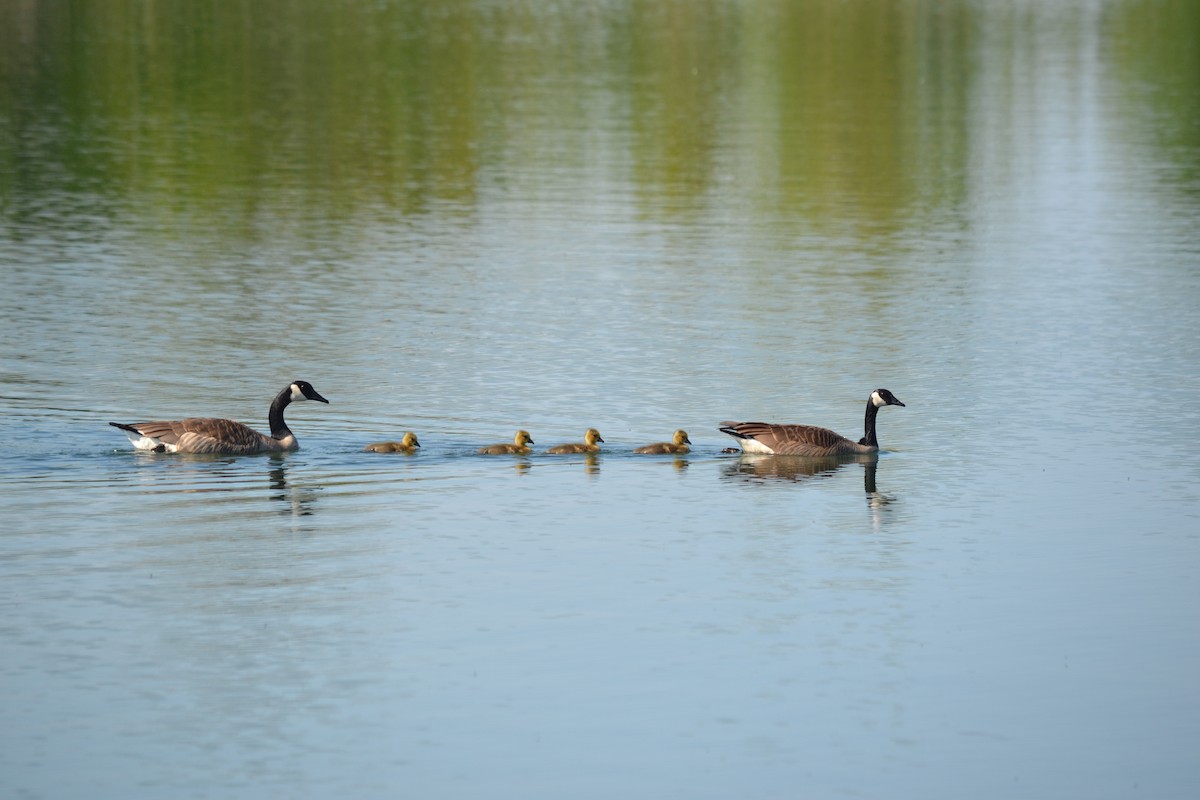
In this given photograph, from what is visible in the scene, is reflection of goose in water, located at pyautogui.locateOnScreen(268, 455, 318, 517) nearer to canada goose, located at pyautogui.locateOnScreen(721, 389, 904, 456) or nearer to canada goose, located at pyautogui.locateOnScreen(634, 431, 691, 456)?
canada goose, located at pyautogui.locateOnScreen(634, 431, 691, 456)

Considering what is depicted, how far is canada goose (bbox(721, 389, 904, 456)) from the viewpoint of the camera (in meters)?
23.9

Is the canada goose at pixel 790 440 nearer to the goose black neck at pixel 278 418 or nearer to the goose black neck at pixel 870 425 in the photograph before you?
the goose black neck at pixel 870 425

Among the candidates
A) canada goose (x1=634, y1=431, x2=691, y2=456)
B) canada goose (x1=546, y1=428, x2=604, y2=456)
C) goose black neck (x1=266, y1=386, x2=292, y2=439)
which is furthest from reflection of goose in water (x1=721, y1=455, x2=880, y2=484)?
goose black neck (x1=266, y1=386, x2=292, y2=439)

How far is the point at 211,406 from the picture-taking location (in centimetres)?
2669

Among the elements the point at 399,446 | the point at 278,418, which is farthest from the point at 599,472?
the point at 278,418

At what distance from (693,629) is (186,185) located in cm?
3623

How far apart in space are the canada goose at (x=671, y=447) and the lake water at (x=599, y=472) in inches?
9.7

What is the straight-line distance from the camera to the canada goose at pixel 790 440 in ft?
78.3

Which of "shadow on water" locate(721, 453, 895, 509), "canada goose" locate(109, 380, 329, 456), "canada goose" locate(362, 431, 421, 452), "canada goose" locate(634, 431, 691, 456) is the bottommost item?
"shadow on water" locate(721, 453, 895, 509)

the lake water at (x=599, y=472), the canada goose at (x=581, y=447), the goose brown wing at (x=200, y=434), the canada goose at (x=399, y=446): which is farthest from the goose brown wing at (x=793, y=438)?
the goose brown wing at (x=200, y=434)

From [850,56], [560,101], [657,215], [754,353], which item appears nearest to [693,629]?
[754,353]

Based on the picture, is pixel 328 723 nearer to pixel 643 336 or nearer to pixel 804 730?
pixel 804 730

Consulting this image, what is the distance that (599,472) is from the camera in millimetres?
23078

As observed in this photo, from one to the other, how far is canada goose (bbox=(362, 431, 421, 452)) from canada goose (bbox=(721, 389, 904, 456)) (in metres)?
3.65
